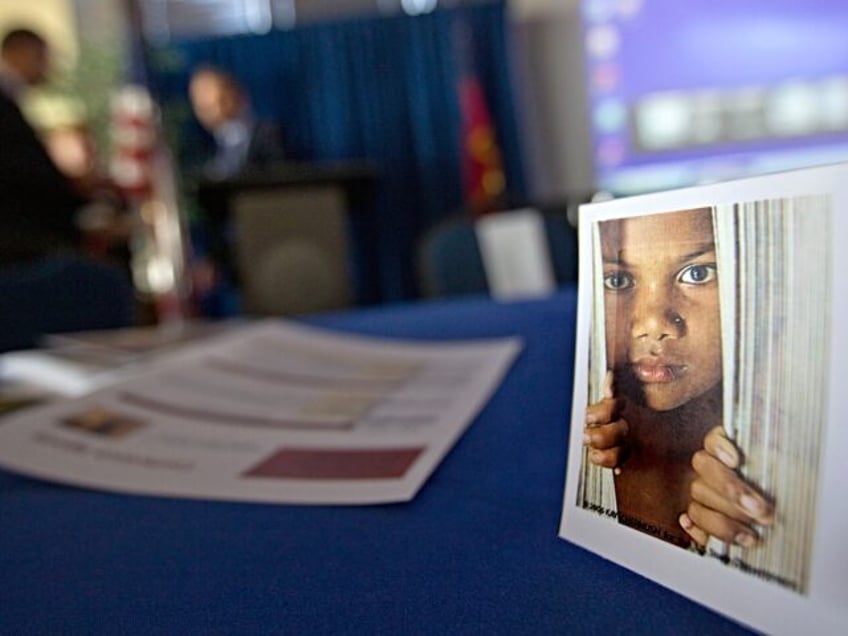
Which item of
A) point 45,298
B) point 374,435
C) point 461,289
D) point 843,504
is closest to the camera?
point 843,504

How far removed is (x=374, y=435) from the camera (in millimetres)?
461

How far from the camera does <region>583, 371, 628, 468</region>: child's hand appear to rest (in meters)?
0.23

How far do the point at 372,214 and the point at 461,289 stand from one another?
2.47 metres

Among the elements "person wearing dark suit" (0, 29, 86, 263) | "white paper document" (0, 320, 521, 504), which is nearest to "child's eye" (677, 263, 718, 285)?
"white paper document" (0, 320, 521, 504)

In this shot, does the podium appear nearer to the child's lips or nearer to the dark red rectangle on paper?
the dark red rectangle on paper

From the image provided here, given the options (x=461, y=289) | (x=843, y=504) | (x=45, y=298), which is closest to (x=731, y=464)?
(x=843, y=504)

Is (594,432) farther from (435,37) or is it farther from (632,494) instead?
(435,37)

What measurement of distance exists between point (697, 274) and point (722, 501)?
54 mm

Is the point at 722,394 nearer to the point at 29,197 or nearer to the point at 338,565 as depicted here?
the point at 338,565

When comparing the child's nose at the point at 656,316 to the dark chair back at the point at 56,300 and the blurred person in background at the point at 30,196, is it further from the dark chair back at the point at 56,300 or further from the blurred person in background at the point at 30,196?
the blurred person in background at the point at 30,196

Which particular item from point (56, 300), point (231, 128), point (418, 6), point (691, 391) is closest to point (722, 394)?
point (691, 391)

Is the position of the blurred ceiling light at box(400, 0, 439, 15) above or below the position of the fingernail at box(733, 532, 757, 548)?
above

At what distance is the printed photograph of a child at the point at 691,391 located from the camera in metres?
0.19

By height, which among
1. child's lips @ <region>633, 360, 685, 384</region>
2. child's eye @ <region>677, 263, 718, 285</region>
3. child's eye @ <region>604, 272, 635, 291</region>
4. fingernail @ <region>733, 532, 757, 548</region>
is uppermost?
child's eye @ <region>677, 263, 718, 285</region>
